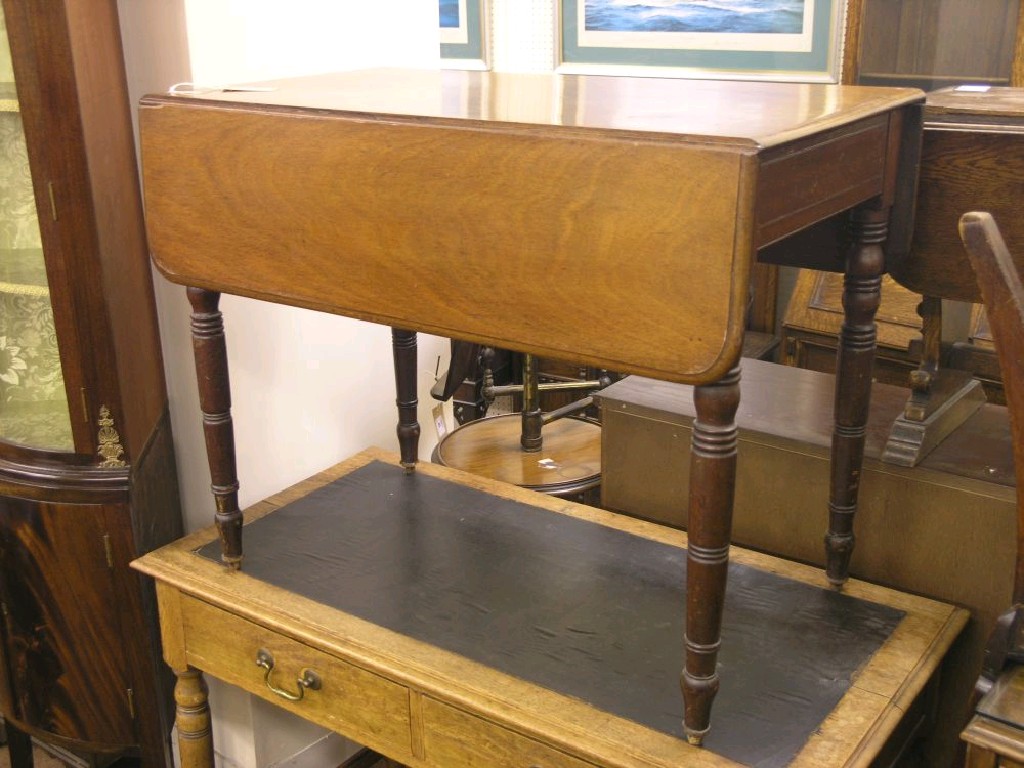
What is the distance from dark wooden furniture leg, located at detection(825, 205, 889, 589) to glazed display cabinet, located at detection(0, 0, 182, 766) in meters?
1.24

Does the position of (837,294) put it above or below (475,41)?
below

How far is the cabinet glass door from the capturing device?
1.97 metres

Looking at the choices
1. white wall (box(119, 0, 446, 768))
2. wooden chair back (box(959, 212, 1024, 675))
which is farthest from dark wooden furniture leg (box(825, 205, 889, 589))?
white wall (box(119, 0, 446, 768))

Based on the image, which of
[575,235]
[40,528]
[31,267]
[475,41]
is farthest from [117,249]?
[475,41]

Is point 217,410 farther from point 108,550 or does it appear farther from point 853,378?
point 853,378

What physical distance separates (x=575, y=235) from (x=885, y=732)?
0.71 meters

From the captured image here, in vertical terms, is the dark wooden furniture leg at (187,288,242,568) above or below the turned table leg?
above

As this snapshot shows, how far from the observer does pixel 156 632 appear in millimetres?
2166

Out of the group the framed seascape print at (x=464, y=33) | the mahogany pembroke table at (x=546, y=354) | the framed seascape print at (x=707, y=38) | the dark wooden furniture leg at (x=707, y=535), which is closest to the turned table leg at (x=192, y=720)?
the mahogany pembroke table at (x=546, y=354)

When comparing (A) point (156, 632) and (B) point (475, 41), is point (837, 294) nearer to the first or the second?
(B) point (475, 41)

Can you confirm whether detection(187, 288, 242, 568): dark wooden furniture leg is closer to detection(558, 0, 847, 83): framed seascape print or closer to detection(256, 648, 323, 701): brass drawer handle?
detection(256, 648, 323, 701): brass drawer handle

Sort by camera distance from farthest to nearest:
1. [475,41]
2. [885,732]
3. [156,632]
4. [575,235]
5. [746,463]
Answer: [475,41]
[156,632]
[746,463]
[885,732]
[575,235]

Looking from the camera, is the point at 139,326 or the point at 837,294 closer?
the point at 139,326

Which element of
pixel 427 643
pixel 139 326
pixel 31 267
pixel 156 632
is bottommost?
pixel 156 632
